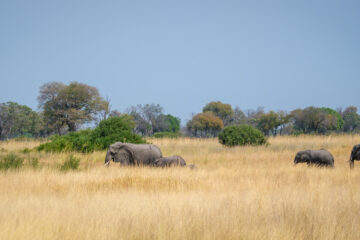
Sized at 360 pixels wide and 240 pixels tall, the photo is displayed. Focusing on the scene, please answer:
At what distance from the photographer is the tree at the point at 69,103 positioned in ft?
163

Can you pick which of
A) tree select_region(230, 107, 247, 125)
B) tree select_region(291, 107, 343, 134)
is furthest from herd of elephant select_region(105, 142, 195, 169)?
tree select_region(230, 107, 247, 125)

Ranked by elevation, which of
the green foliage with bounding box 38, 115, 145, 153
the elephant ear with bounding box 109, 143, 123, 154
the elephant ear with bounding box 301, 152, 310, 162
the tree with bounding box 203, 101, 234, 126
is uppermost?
the tree with bounding box 203, 101, 234, 126

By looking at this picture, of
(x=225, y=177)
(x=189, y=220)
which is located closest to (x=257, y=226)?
(x=189, y=220)

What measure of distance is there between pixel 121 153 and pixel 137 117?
201ft

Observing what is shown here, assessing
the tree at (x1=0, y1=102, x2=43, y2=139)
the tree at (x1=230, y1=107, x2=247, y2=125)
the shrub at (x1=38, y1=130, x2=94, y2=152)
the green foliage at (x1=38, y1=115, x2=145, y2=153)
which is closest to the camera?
the shrub at (x1=38, y1=130, x2=94, y2=152)

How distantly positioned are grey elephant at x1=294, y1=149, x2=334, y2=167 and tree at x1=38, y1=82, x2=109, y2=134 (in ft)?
126

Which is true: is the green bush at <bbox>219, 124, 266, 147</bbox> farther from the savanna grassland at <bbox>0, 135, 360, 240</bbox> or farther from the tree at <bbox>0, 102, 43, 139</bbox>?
the tree at <bbox>0, 102, 43, 139</bbox>

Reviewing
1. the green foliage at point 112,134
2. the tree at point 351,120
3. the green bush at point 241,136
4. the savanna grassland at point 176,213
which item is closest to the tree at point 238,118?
the tree at point 351,120

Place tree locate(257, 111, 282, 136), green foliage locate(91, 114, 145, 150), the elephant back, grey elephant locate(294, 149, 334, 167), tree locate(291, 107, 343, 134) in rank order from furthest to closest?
tree locate(257, 111, 282, 136)
tree locate(291, 107, 343, 134)
green foliage locate(91, 114, 145, 150)
the elephant back
grey elephant locate(294, 149, 334, 167)

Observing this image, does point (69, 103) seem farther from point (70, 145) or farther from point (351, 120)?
point (351, 120)

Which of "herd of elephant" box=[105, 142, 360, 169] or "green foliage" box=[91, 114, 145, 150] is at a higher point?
"green foliage" box=[91, 114, 145, 150]

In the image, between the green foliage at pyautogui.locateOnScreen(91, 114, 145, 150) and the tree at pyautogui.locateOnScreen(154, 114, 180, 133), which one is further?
the tree at pyautogui.locateOnScreen(154, 114, 180, 133)

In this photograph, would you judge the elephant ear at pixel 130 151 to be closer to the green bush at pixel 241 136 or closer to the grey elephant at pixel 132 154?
the grey elephant at pixel 132 154

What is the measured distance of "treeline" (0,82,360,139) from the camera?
50.3 meters
